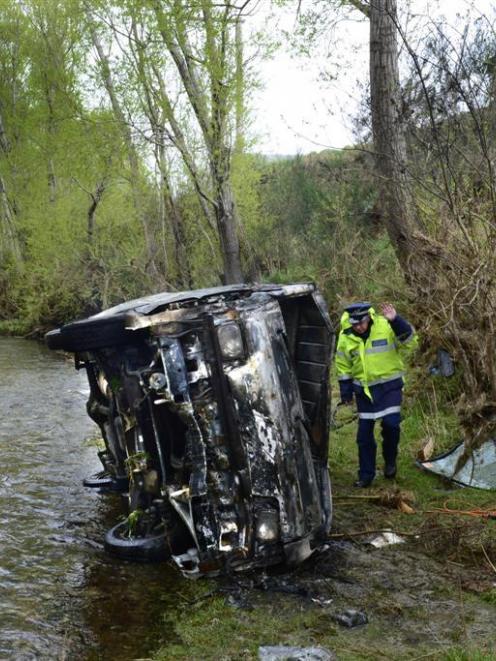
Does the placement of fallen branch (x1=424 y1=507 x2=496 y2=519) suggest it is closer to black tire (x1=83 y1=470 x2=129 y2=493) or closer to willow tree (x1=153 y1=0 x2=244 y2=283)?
black tire (x1=83 y1=470 x2=129 y2=493)

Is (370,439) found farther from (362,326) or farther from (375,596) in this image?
(375,596)

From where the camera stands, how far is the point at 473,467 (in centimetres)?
522

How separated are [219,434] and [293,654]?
121 cm

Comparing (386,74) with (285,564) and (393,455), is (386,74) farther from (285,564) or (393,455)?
(285,564)

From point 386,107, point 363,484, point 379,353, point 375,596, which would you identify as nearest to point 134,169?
point 386,107

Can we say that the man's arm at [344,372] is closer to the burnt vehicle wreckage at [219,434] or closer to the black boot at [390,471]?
the black boot at [390,471]

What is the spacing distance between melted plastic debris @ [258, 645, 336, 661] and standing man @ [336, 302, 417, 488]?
246 centimetres

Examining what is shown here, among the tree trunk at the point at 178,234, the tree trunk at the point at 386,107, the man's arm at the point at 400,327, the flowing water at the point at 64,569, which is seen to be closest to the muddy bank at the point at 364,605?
the flowing water at the point at 64,569

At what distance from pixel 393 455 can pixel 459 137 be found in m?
3.04

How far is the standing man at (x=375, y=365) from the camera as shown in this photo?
5.43 m

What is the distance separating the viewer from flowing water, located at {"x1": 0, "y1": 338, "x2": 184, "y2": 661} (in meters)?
3.38

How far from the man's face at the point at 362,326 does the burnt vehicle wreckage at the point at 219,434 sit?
1295 mm

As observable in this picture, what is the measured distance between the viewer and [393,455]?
5.62 m

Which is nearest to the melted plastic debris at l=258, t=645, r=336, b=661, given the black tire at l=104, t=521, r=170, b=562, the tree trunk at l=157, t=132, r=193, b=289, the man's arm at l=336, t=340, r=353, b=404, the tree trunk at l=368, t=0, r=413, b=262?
the black tire at l=104, t=521, r=170, b=562
